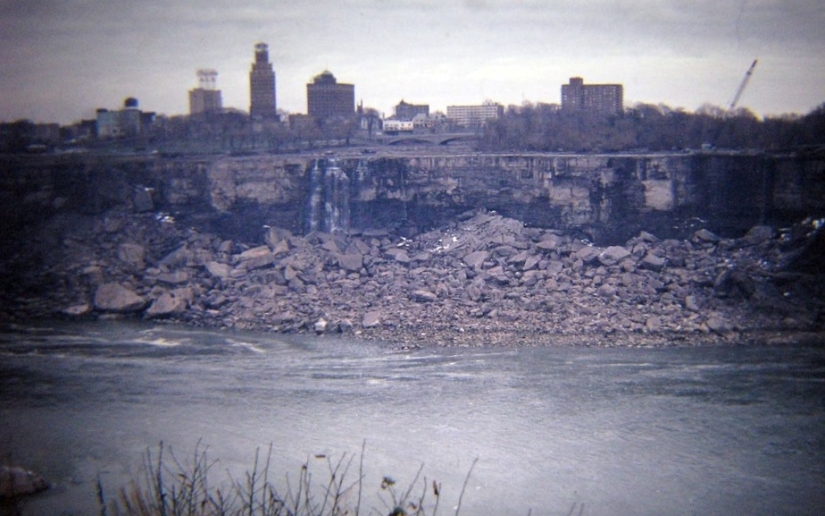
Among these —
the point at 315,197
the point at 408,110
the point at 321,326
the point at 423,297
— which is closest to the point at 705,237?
the point at 423,297

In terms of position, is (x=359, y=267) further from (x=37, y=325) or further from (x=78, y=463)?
(x=78, y=463)

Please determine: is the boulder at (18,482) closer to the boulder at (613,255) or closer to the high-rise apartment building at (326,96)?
the boulder at (613,255)

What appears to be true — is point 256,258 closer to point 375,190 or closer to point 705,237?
point 375,190

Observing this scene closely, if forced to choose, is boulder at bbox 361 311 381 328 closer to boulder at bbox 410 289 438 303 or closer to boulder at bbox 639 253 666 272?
boulder at bbox 410 289 438 303

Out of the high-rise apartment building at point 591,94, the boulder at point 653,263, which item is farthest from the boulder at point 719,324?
the high-rise apartment building at point 591,94

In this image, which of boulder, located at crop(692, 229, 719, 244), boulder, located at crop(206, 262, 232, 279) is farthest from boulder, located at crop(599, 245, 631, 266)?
boulder, located at crop(206, 262, 232, 279)

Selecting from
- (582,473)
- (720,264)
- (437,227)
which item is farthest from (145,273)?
(720,264)
